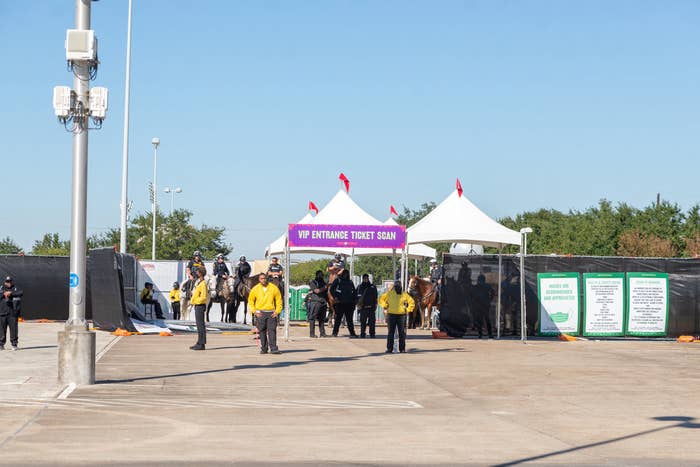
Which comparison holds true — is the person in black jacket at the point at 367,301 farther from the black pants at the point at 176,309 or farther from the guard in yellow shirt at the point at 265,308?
the black pants at the point at 176,309

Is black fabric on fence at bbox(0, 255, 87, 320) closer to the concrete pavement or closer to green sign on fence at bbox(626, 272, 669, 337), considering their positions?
the concrete pavement

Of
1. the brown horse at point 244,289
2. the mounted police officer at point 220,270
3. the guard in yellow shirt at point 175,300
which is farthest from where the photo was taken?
the guard in yellow shirt at point 175,300

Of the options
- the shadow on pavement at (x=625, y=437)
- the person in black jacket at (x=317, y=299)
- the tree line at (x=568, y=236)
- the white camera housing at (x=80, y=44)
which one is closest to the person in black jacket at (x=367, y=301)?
the person in black jacket at (x=317, y=299)

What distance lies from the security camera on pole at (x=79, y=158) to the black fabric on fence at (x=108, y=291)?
1409cm

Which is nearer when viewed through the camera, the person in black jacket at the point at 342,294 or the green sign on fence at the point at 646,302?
the person in black jacket at the point at 342,294

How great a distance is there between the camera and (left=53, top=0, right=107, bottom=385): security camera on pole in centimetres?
1512

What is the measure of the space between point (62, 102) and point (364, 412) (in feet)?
20.8

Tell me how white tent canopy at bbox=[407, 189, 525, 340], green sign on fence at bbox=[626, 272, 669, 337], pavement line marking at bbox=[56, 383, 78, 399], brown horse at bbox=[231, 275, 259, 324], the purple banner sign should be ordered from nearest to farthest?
pavement line marking at bbox=[56, 383, 78, 399]
the purple banner sign
white tent canopy at bbox=[407, 189, 525, 340]
green sign on fence at bbox=[626, 272, 669, 337]
brown horse at bbox=[231, 275, 259, 324]

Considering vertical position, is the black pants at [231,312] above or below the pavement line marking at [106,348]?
above

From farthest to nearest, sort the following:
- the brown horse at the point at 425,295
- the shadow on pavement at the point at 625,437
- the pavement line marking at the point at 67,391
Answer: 1. the brown horse at the point at 425,295
2. the pavement line marking at the point at 67,391
3. the shadow on pavement at the point at 625,437

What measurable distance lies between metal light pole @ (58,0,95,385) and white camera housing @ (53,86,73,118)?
13cm

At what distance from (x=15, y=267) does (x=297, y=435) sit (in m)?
27.5

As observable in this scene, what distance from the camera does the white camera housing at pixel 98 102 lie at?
1523 centimetres

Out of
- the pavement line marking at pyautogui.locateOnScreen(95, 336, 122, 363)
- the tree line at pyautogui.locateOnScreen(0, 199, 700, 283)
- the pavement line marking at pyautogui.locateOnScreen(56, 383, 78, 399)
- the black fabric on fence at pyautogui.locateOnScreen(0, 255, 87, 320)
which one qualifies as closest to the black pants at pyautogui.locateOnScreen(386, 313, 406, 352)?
the pavement line marking at pyautogui.locateOnScreen(95, 336, 122, 363)
